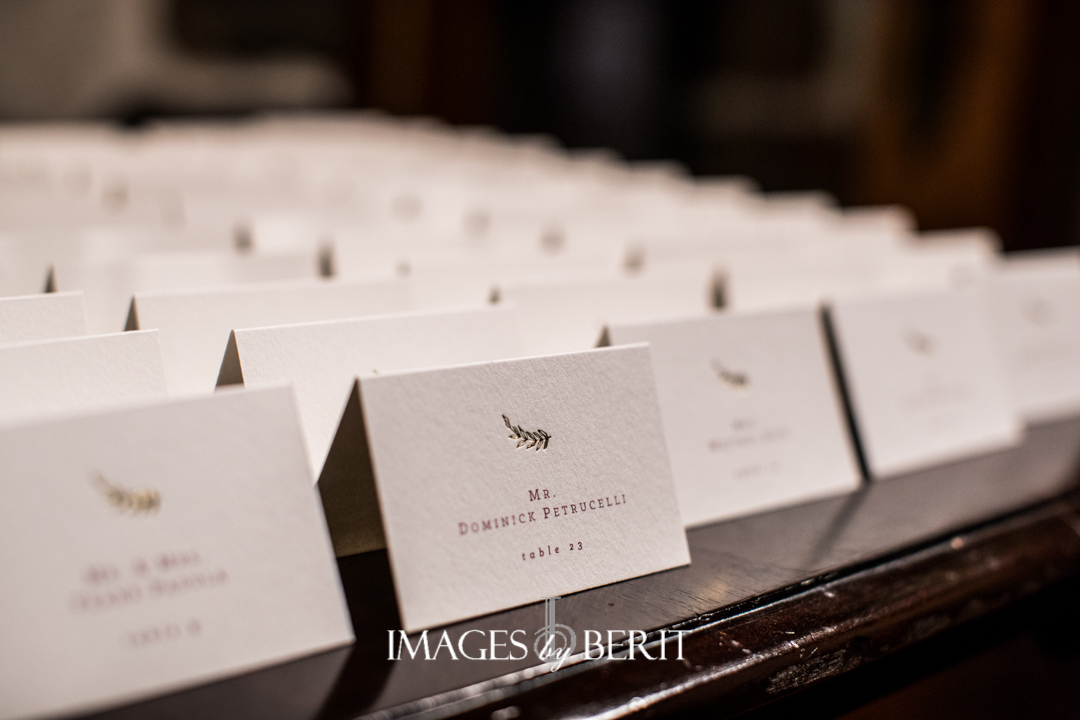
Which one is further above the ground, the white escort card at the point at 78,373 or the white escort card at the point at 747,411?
the white escort card at the point at 78,373

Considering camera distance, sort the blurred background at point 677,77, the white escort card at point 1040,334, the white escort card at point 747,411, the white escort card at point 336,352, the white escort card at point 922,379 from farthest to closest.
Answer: the blurred background at point 677,77, the white escort card at point 1040,334, the white escort card at point 922,379, the white escort card at point 747,411, the white escort card at point 336,352

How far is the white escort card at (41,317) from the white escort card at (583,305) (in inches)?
A: 15.1

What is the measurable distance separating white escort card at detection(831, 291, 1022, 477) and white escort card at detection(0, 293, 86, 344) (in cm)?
76

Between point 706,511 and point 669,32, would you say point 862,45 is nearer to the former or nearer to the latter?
point 669,32

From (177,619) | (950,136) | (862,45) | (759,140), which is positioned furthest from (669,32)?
(177,619)

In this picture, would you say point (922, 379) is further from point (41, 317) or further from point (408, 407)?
point (41, 317)

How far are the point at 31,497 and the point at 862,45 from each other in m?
3.46

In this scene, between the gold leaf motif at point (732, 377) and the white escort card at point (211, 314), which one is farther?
the gold leaf motif at point (732, 377)

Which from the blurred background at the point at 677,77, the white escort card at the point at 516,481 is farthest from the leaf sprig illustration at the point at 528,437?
the blurred background at the point at 677,77

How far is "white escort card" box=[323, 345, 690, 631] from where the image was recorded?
1.90 ft

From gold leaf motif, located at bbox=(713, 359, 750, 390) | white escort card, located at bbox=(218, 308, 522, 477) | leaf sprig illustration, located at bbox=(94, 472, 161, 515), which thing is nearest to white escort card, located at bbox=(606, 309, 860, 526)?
gold leaf motif, located at bbox=(713, 359, 750, 390)

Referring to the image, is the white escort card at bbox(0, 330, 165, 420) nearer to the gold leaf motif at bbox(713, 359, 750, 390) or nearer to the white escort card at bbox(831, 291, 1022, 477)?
the gold leaf motif at bbox(713, 359, 750, 390)

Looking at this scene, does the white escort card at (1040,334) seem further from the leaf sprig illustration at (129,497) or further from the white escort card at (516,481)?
the leaf sprig illustration at (129,497)

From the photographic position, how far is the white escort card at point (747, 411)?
77 centimetres
